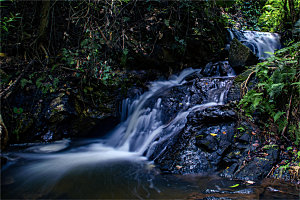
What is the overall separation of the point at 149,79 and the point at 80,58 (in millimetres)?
2444

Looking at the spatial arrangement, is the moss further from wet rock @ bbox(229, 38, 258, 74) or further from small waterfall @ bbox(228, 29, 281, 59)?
small waterfall @ bbox(228, 29, 281, 59)

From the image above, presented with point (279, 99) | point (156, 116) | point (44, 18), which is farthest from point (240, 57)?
point (44, 18)

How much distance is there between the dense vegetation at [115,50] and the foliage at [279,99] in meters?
0.01

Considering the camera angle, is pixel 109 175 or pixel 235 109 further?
pixel 235 109

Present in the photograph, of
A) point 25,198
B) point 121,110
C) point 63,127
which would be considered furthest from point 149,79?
point 25,198

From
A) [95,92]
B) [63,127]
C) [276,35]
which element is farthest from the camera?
[276,35]

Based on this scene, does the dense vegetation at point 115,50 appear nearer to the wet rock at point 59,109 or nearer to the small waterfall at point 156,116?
the wet rock at point 59,109

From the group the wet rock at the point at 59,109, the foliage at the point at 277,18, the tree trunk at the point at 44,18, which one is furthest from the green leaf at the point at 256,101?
the foliage at the point at 277,18

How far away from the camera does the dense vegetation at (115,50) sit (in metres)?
3.30

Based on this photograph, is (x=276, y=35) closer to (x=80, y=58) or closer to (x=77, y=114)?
(x=80, y=58)

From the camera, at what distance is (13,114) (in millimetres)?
4613

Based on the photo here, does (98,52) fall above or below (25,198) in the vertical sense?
above

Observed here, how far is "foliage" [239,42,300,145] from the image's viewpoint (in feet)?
9.95

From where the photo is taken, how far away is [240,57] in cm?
597
